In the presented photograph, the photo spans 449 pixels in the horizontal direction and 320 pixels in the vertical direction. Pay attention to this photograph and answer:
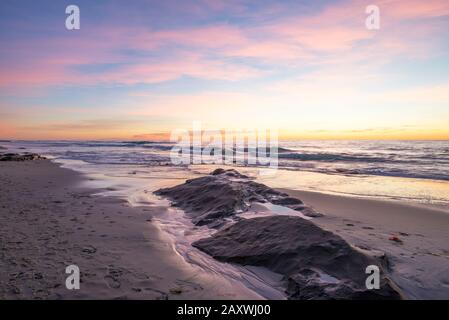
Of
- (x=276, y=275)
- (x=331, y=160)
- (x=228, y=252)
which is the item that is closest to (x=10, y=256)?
(x=228, y=252)

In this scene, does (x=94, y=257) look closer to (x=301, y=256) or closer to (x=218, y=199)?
(x=301, y=256)

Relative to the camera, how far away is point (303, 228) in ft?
17.6

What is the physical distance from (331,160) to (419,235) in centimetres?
2333

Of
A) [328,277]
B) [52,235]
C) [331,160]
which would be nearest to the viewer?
[328,277]

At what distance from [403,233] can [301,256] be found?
324 centimetres

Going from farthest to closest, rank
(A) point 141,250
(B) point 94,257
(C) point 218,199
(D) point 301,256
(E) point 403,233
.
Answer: (C) point 218,199
(E) point 403,233
(A) point 141,250
(B) point 94,257
(D) point 301,256

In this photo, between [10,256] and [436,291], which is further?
[10,256]

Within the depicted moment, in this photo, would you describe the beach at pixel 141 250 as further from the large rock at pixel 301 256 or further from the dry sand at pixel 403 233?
the large rock at pixel 301 256

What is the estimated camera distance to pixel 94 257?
5.26 m

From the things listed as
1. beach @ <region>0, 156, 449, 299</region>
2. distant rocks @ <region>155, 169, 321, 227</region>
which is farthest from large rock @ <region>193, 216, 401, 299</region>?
distant rocks @ <region>155, 169, 321, 227</region>

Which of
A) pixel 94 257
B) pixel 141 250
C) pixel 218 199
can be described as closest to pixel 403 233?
pixel 218 199

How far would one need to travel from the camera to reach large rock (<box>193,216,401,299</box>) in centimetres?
392

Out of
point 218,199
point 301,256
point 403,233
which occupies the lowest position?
point 403,233

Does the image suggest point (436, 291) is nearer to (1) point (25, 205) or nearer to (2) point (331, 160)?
(1) point (25, 205)
